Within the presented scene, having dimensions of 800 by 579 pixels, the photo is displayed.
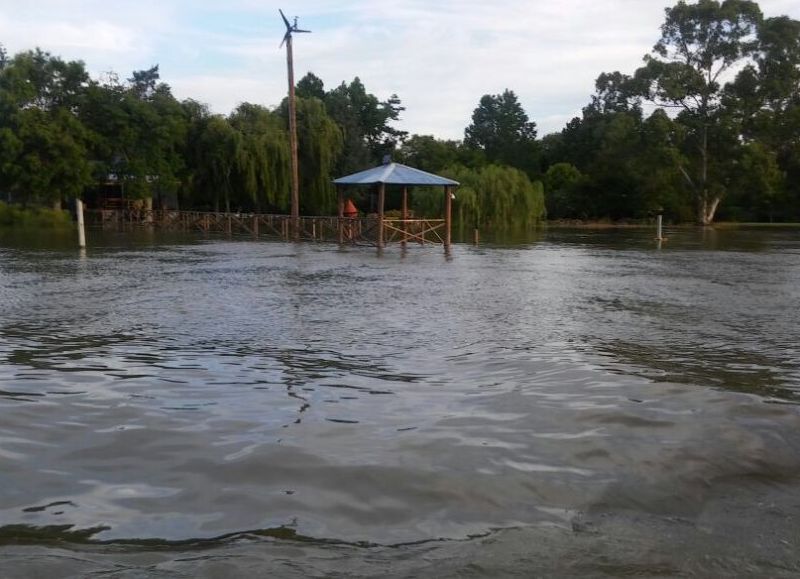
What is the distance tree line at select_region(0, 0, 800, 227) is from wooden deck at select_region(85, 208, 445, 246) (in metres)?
1.91

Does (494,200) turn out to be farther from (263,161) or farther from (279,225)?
(263,161)

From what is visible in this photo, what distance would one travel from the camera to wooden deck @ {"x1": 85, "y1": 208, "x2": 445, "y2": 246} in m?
28.4

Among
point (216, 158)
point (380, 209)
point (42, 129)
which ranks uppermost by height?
point (42, 129)

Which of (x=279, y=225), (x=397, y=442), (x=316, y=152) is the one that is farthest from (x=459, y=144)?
(x=397, y=442)

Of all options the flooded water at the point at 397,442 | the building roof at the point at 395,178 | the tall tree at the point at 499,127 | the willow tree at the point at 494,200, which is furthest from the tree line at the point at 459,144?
the flooded water at the point at 397,442

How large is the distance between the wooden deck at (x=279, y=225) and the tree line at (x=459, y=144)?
1.91 meters

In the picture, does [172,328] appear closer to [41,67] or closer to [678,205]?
[41,67]

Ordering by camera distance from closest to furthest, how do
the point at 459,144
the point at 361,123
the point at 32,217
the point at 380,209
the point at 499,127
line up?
the point at 380,209 < the point at 32,217 < the point at 361,123 < the point at 459,144 < the point at 499,127

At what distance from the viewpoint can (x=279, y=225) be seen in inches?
1393

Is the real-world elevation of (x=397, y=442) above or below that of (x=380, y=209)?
below

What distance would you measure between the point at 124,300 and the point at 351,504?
846cm

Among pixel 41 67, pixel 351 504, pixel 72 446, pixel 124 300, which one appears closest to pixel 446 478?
pixel 351 504

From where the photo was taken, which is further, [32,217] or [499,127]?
[499,127]

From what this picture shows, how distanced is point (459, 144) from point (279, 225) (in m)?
40.3
